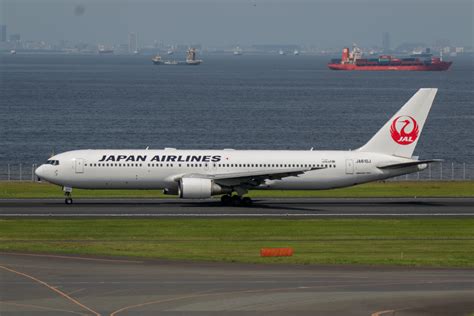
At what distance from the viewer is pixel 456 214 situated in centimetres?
6116

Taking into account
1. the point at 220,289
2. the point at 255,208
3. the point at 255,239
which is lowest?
the point at 220,289

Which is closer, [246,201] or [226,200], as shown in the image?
[246,201]

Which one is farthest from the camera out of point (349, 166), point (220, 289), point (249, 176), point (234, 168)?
point (349, 166)

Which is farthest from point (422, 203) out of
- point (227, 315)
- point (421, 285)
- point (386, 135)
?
point (227, 315)

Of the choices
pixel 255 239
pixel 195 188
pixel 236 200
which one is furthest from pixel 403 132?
pixel 255 239

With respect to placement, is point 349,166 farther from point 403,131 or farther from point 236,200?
point 236,200

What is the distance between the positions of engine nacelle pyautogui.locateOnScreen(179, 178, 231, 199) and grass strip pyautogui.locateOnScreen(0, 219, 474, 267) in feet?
22.7

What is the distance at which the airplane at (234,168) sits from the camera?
64688 millimetres

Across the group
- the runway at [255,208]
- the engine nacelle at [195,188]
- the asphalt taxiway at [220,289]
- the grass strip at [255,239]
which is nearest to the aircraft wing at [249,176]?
the engine nacelle at [195,188]

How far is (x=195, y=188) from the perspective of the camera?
63.5m

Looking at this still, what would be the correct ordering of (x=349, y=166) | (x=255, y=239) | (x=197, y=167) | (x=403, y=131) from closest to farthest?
1. (x=255, y=239)
2. (x=197, y=167)
3. (x=349, y=166)
4. (x=403, y=131)

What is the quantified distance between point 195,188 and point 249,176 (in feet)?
11.9

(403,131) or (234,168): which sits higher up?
(403,131)

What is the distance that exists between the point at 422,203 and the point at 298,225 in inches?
634
